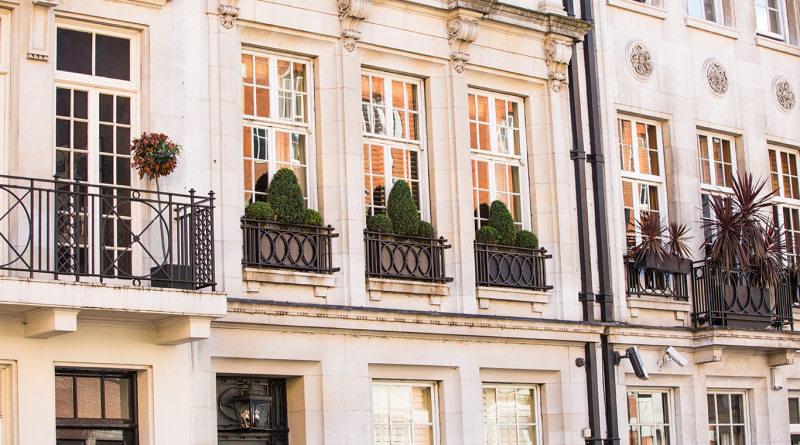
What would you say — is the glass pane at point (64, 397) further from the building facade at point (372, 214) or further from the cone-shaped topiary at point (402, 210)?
the cone-shaped topiary at point (402, 210)

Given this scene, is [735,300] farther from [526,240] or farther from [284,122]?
[284,122]

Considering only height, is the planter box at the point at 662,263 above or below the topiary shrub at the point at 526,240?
below

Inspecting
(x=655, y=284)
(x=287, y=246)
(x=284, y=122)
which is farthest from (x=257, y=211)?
(x=655, y=284)

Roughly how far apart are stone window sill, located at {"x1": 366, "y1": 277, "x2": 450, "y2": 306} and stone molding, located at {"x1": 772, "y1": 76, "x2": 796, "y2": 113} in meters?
6.71

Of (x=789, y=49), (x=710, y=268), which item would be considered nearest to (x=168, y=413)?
(x=710, y=268)

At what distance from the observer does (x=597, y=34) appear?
15133 mm

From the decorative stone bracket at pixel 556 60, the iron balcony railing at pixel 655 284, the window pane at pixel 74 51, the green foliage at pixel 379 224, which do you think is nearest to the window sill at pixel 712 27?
the decorative stone bracket at pixel 556 60

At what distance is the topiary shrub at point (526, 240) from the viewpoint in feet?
45.6

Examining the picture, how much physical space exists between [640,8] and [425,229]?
4785 mm

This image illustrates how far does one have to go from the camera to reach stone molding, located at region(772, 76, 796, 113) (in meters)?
17.1

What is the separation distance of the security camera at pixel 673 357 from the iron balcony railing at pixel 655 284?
775mm

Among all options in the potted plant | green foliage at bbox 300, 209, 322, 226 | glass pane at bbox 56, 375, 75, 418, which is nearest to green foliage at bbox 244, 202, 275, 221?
green foliage at bbox 300, 209, 322, 226

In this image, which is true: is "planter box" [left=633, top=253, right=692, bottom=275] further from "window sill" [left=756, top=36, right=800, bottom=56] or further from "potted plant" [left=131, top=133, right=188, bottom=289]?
"potted plant" [left=131, top=133, right=188, bottom=289]

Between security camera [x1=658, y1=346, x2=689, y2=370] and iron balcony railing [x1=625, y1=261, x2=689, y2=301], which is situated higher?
iron balcony railing [x1=625, y1=261, x2=689, y2=301]
